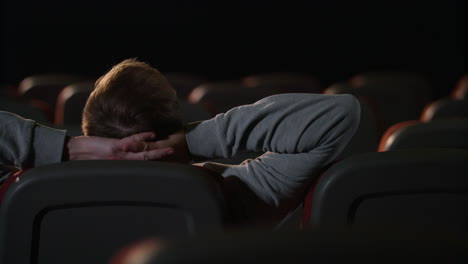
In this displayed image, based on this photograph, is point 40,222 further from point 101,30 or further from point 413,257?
point 101,30

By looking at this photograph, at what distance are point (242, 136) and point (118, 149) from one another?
253 millimetres

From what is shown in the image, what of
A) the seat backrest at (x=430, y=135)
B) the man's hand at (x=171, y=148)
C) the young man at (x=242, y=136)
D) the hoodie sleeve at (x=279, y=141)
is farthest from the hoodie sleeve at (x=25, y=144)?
the seat backrest at (x=430, y=135)

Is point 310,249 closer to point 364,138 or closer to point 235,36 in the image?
point 364,138

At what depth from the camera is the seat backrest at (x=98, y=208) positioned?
3.64 feet

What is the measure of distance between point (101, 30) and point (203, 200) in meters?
6.15

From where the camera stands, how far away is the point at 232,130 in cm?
129

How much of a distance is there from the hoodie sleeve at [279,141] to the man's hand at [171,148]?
47mm

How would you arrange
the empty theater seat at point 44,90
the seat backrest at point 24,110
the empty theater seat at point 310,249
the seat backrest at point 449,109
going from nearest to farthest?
the empty theater seat at point 310,249 → the seat backrest at point 24,110 → the seat backrest at point 449,109 → the empty theater seat at point 44,90

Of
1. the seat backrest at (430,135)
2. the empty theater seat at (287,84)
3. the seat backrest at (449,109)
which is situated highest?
the seat backrest at (430,135)

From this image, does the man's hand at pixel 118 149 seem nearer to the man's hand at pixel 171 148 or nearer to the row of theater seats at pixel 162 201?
the man's hand at pixel 171 148

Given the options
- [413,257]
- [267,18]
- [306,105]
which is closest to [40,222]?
[306,105]

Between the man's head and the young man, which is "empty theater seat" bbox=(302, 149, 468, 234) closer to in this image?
the young man

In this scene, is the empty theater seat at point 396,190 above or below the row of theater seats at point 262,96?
above

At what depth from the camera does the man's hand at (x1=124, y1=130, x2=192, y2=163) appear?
1.34m
